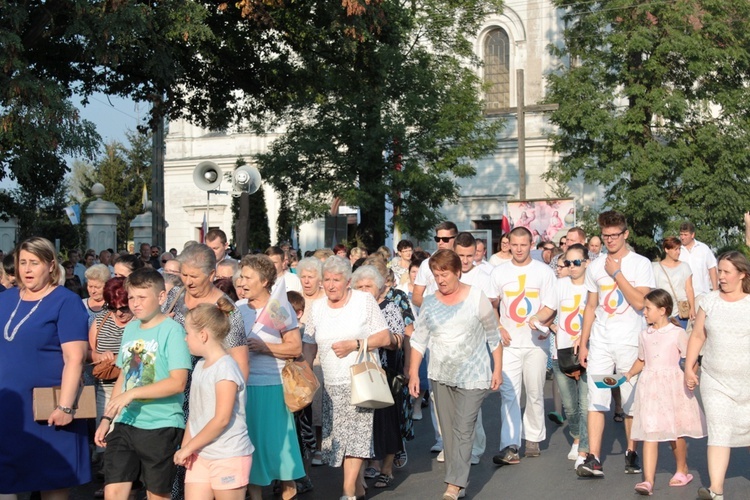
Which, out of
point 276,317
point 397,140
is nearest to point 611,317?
point 276,317

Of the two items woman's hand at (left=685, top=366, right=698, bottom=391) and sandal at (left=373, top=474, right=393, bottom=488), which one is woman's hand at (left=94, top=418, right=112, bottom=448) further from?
woman's hand at (left=685, top=366, right=698, bottom=391)

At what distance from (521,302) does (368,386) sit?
2.74 meters

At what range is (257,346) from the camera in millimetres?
7664

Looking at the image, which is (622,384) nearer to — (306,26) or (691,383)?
(691,383)

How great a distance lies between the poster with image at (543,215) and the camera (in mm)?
28234

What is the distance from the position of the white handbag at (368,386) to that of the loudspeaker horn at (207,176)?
410 inches

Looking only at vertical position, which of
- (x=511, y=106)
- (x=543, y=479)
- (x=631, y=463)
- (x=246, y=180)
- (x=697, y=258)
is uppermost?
(x=511, y=106)

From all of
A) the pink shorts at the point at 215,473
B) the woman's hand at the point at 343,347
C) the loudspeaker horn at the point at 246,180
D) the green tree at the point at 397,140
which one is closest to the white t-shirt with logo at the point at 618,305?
the woman's hand at the point at 343,347

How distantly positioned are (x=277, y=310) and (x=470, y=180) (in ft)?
135

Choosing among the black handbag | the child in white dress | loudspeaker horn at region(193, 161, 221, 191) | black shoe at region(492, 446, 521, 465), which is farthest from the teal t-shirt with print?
loudspeaker horn at region(193, 161, 221, 191)

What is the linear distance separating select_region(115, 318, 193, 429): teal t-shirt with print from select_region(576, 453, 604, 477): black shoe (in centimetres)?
397

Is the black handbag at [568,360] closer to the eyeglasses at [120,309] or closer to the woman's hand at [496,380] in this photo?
the woman's hand at [496,380]

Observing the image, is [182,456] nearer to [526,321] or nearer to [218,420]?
[218,420]

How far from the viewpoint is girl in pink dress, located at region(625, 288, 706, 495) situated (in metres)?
8.70
